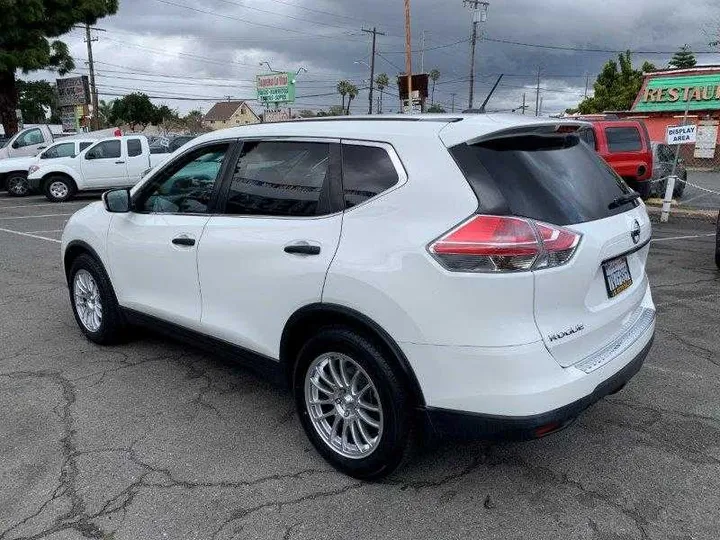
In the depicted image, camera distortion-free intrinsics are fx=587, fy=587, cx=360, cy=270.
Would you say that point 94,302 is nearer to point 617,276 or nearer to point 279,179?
point 279,179

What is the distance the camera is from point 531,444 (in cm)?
320

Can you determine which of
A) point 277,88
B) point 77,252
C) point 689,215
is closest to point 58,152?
point 77,252

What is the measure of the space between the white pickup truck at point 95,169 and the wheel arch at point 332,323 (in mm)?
15561

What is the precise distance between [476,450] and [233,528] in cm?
134

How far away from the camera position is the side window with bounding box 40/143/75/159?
17.2 meters

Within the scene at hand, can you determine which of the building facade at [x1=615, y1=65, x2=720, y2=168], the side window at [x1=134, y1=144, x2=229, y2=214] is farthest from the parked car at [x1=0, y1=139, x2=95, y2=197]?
the building facade at [x1=615, y1=65, x2=720, y2=168]

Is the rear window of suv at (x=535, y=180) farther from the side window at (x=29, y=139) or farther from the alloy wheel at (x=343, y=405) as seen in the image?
the side window at (x=29, y=139)

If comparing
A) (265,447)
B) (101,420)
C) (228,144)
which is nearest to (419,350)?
(265,447)

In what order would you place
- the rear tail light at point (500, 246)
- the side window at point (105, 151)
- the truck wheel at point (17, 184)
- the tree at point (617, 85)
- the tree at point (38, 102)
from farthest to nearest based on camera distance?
1. the tree at point (38, 102)
2. the tree at point (617, 85)
3. the truck wheel at point (17, 184)
4. the side window at point (105, 151)
5. the rear tail light at point (500, 246)

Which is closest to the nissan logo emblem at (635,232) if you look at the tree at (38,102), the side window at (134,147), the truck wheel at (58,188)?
the side window at (134,147)

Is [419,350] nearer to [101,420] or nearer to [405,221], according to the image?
[405,221]

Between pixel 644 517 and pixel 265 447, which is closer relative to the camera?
pixel 644 517

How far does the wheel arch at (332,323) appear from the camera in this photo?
2.51 m

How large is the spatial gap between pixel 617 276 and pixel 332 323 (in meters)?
1.36
